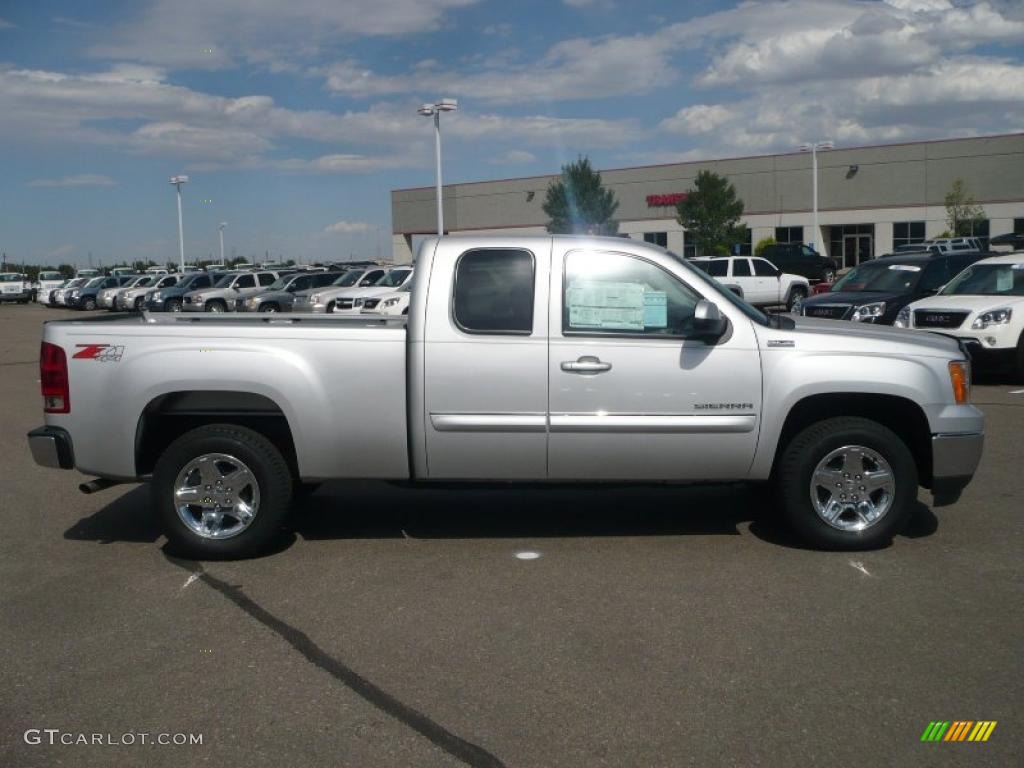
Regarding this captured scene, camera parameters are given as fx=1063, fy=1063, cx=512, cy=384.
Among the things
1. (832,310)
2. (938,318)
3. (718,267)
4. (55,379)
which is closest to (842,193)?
(718,267)

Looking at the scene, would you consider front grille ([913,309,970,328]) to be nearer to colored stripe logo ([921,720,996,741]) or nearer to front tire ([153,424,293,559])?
front tire ([153,424,293,559])

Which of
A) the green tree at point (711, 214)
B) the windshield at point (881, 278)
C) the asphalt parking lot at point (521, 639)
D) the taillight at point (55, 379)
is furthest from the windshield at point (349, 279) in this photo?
the green tree at point (711, 214)

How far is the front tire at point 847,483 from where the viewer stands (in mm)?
6430

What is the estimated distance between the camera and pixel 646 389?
6.36 m

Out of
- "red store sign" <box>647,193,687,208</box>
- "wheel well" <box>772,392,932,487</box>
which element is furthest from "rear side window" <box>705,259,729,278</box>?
"red store sign" <box>647,193,687,208</box>

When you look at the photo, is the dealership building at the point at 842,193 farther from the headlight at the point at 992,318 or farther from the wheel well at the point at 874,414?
the wheel well at the point at 874,414

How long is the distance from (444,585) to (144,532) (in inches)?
100

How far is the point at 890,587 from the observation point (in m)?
5.87

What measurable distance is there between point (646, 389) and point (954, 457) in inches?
75.7

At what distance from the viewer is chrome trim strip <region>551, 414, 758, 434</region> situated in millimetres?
6359

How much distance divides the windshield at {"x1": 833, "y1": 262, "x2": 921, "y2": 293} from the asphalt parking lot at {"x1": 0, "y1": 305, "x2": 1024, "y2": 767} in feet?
31.8

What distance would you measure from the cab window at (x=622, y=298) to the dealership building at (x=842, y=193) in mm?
47319

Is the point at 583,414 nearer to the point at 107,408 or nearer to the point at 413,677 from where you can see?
the point at 413,677

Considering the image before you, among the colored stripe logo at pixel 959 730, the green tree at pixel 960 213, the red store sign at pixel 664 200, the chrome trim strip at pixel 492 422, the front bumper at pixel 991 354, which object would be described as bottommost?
the colored stripe logo at pixel 959 730
